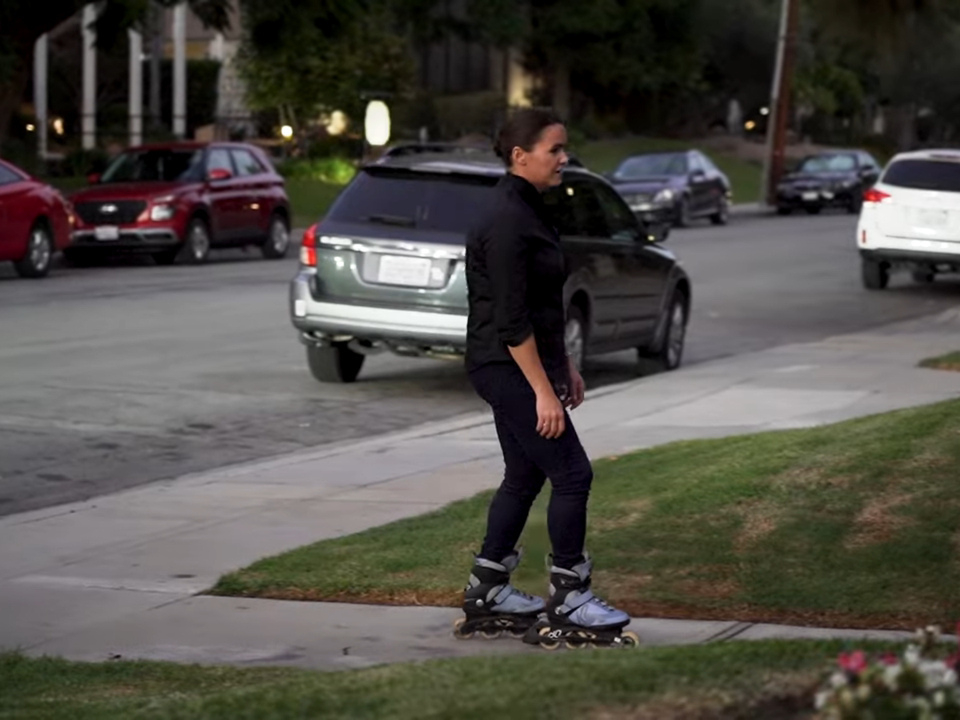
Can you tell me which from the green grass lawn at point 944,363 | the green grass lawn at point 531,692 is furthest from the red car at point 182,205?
the green grass lawn at point 531,692

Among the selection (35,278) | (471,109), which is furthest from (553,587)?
(471,109)

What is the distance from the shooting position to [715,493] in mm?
9031

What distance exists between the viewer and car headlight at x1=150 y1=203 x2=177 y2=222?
2803 centimetres

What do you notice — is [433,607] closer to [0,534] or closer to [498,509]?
[498,509]

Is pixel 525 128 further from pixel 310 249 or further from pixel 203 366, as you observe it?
pixel 203 366

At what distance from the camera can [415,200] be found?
49.5ft

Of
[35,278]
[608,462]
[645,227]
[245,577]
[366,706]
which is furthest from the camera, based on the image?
[35,278]

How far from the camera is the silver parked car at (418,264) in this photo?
48.3ft

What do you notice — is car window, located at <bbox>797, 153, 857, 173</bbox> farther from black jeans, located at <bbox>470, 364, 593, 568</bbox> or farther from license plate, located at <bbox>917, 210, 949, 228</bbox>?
black jeans, located at <bbox>470, 364, 593, 568</bbox>

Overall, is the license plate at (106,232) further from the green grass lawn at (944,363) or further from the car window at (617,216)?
the green grass lawn at (944,363)

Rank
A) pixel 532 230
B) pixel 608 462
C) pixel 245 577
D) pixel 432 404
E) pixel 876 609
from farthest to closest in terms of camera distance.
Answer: pixel 432 404
pixel 608 462
pixel 245 577
pixel 876 609
pixel 532 230

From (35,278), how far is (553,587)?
1923 centimetres

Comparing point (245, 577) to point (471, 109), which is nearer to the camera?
point (245, 577)

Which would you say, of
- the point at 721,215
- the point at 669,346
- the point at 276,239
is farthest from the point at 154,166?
the point at 721,215
